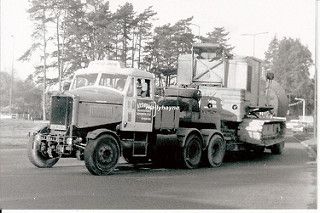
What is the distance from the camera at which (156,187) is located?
1068 centimetres

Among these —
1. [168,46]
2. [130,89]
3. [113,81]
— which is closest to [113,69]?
[113,81]

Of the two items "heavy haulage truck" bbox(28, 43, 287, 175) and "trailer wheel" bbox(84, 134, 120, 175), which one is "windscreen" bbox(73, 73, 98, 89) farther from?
"trailer wheel" bbox(84, 134, 120, 175)

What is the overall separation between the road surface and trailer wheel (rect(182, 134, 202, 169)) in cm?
51

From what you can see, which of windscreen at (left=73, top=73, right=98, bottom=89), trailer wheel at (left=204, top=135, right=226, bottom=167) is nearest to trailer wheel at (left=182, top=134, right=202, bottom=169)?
trailer wheel at (left=204, top=135, right=226, bottom=167)

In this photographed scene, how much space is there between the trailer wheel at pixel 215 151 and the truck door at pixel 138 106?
2.49 metres

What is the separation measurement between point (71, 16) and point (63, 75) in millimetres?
2174

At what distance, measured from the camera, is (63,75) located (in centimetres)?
1639

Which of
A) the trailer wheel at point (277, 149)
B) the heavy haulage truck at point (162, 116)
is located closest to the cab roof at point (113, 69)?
the heavy haulage truck at point (162, 116)

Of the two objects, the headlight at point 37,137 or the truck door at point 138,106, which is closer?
the headlight at point 37,137

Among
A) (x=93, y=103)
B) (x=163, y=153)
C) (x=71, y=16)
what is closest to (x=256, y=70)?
(x=163, y=153)

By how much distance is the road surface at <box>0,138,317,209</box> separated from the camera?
8.72 meters

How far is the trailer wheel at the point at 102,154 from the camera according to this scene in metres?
12.0

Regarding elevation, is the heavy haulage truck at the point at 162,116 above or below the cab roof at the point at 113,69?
below

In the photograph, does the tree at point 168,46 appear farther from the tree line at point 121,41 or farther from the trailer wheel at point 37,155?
the trailer wheel at point 37,155
